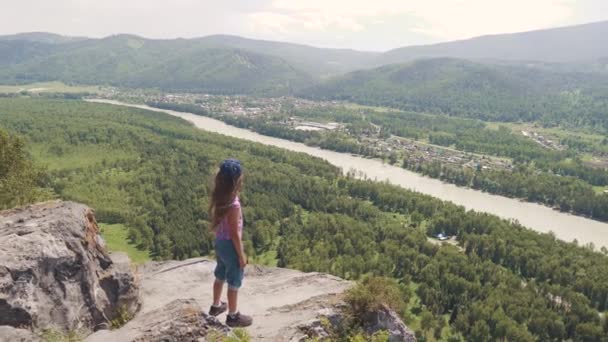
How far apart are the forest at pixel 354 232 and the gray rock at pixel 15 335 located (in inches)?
975

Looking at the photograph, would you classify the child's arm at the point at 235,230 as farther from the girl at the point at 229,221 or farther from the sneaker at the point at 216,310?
the sneaker at the point at 216,310

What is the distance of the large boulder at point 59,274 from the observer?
34.4 ft

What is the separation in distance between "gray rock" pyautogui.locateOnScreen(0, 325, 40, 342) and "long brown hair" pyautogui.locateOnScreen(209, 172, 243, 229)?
4296mm

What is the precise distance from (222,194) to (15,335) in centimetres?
490

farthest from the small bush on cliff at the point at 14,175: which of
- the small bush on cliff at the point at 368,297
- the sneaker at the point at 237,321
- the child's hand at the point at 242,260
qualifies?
the small bush on cliff at the point at 368,297

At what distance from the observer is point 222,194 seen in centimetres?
895

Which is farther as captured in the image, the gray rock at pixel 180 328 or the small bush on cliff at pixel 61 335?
the small bush on cliff at pixel 61 335

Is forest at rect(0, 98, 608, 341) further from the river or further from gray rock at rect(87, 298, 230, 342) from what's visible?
gray rock at rect(87, 298, 230, 342)

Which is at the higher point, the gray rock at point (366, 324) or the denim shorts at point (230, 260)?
the denim shorts at point (230, 260)

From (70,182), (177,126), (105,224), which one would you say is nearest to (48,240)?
(105,224)

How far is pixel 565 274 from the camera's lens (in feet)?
171

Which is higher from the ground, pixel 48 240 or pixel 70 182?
pixel 48 240

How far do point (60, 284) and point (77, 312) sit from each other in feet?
2.68

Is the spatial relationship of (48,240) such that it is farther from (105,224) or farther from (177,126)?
(177,126)
